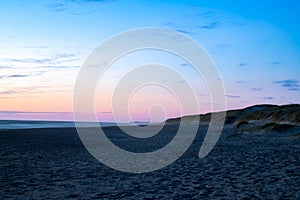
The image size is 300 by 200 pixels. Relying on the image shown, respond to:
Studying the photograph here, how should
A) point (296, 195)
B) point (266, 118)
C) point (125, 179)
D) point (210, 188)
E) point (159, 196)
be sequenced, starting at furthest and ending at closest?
point (266, 118)
point (125, 179)
point (210, 188)
point (159, 196)
point (296, 195)

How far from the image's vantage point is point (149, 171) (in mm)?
17578

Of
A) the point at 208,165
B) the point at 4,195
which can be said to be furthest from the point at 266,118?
the point at 4,195

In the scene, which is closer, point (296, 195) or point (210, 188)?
point (296, 195)

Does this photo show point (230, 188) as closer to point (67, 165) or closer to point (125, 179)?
point (125, 179)

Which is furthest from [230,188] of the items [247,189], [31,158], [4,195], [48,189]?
[31,158]

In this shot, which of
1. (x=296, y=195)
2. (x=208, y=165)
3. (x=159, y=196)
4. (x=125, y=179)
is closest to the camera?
(x=296, y=195)

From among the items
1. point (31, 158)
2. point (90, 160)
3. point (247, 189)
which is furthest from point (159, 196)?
point (31, 158)

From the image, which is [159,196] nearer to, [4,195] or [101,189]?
[101,189]

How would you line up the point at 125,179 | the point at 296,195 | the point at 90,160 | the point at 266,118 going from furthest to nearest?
the point at 266,118
the point at 90,160
the point at 125,179
the point at 296,195

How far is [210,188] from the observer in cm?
1283

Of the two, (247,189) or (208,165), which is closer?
(247,189)

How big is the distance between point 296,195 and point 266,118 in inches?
2383

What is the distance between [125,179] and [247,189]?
5885mm

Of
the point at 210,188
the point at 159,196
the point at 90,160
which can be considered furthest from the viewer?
the point at 90,160
